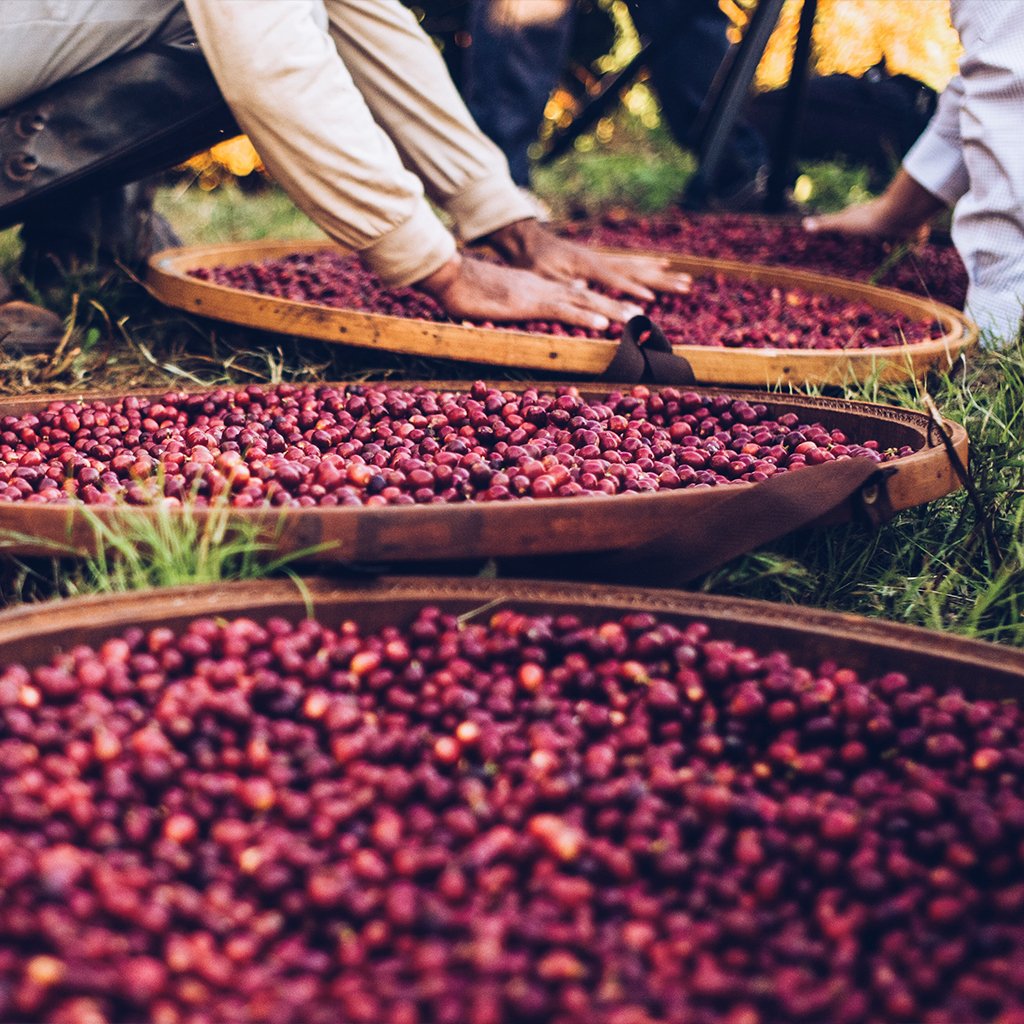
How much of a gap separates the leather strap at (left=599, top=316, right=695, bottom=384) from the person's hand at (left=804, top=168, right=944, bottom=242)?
2.09 meters

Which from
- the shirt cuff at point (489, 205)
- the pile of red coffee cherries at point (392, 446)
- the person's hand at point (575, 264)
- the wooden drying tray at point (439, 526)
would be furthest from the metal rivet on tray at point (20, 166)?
the wooden drying tray at point (439, 526)

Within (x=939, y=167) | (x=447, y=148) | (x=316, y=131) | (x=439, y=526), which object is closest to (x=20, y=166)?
(x=316, y=131)

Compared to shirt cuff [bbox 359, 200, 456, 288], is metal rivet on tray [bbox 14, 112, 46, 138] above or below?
above

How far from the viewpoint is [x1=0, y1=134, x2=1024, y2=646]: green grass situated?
5.42 feet

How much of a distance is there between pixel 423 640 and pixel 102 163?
203cm

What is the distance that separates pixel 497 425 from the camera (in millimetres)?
2074

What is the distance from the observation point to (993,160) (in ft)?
10.5

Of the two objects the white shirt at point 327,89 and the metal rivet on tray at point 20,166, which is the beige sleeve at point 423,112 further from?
the metal rivet on tray at point 20,166

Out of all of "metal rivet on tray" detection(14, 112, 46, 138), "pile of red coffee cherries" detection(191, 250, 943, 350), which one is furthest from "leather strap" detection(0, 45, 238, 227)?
"pile of red coffee cherries" detection(191, 250, 943, 350)

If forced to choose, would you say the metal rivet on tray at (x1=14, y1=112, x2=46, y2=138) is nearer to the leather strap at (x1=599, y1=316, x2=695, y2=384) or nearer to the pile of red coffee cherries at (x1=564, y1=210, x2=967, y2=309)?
the leather strap at (x1=599, y1=316, x2=695, y2=384)

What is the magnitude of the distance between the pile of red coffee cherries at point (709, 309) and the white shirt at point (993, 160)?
0.33 metres

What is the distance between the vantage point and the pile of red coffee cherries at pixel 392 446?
176 centimetres

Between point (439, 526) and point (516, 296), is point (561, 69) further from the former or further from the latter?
point (439, 526)

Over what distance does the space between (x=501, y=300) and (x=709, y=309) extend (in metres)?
0.80
